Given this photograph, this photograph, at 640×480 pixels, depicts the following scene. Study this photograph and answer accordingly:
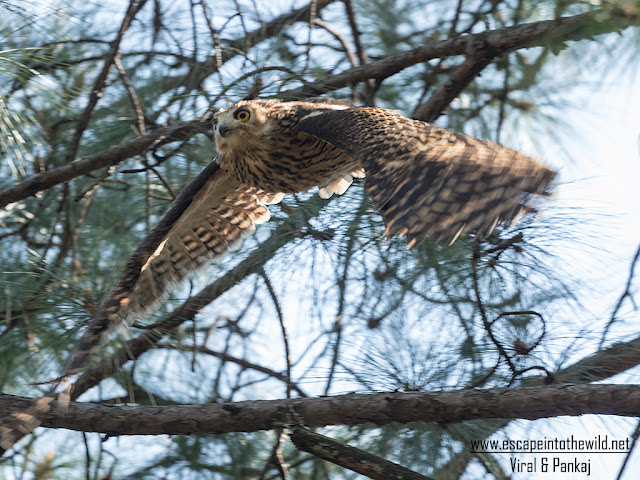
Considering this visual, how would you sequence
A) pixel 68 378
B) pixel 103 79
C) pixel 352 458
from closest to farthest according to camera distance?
pixel 352 458
pixel 68 378
pixel 103 79

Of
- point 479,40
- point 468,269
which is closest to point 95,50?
point 479,40

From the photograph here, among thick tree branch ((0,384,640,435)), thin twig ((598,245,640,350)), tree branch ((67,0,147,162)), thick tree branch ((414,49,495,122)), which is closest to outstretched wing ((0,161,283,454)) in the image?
thick tree branch ((0,384,640,435))

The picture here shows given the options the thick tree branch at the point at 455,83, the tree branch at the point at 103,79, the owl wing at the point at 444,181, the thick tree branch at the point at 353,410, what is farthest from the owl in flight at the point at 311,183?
the tree branch at the point at 103,79

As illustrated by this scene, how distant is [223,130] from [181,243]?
716mm

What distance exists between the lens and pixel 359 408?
1.98m

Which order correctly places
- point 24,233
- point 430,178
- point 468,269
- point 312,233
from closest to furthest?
point 430,178
point 468,269
point 312,233
point 24,233

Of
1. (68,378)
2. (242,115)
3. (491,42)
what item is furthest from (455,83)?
(68,378)

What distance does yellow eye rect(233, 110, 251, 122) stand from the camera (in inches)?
106

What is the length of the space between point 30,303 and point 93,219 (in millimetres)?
888

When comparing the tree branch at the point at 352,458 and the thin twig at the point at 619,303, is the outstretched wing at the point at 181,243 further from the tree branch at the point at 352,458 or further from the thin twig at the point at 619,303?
the thin twig at the point at 619,303

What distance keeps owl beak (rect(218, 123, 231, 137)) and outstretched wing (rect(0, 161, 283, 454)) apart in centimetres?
31

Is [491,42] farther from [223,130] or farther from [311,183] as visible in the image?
[223,130]

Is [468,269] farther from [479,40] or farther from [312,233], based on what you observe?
[479,40]

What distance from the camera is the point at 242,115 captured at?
272 cm
